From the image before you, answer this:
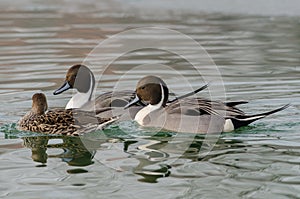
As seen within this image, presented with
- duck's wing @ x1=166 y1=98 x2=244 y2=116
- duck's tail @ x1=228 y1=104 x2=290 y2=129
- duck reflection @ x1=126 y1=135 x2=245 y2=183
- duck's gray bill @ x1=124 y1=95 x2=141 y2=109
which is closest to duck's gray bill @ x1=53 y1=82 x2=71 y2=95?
duck's gray bill @ x1=124 y1=95 x2=141 y2=109

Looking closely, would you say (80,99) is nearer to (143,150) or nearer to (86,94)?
(86,94)

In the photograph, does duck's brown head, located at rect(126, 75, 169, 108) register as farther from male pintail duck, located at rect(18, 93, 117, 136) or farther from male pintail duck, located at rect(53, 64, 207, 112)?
male pintail duck, located at rect(18, 93, 117, 136)

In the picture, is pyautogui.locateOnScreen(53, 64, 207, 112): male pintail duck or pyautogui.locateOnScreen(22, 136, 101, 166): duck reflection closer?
pyautogui.locateOnScreen(22, 136, 101, 166): duck reflection

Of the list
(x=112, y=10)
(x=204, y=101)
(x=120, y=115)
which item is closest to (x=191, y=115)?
(x=204, y=101)

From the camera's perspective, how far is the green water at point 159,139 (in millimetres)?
5898

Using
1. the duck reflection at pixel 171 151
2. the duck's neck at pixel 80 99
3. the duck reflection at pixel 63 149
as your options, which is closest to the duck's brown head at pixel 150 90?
the duck reflection at pixel 171 151

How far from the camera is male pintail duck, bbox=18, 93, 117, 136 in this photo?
7871 millimetres

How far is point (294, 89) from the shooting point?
9734 mm

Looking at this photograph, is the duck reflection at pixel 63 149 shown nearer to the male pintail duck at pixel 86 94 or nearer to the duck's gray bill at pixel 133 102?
the duck's gray bill at pixel 133 102

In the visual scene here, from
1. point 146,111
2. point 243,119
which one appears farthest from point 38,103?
point 243,119

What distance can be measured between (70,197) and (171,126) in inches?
97.3

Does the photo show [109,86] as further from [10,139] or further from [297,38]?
[297,38]

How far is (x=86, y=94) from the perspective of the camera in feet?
29.7

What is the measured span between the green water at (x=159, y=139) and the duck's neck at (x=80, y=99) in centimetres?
57
